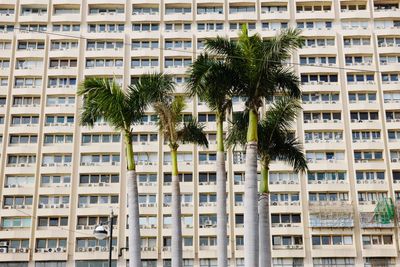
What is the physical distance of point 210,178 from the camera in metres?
62.4

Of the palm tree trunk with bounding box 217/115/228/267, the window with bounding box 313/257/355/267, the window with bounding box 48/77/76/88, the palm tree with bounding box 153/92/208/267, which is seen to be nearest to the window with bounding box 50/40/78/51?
the window with bounding box 48/77/76/88

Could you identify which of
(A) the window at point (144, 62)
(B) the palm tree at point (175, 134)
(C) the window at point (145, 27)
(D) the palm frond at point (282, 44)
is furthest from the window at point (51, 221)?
(D) the palm frond at point (282, 44)

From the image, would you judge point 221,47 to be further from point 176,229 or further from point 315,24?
point 315,24

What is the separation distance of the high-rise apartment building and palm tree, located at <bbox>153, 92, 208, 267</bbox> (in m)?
30.1

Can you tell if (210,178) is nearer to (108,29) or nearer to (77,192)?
(77,192)

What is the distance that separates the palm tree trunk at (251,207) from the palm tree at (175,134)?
18.4ft

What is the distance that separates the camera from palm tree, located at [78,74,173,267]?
2648 centimetres

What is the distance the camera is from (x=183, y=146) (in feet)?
208

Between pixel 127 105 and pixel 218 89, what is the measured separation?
15.2ft

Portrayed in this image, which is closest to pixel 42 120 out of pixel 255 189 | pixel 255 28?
pixel 255 28

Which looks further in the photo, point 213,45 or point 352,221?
point 352,221

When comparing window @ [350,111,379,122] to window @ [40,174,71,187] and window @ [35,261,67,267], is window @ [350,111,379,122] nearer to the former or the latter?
window @ [40,174,71,187]

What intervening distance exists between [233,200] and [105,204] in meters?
13.9

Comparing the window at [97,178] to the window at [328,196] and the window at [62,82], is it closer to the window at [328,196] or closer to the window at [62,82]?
the window at [62,82]
